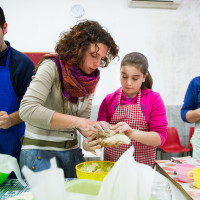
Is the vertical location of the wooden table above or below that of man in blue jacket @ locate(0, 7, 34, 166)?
below

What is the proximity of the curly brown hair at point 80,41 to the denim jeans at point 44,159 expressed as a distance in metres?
0.58

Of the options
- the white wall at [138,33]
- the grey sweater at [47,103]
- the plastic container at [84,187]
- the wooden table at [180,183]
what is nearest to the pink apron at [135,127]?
the wooden table at [180,183]

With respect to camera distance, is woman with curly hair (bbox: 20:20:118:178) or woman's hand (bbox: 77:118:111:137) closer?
woman's hand (bbox: 77:118:111:137)

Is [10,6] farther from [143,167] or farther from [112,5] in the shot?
[143,167]

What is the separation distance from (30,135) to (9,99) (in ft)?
1.25

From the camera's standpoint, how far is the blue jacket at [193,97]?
6.82 ft

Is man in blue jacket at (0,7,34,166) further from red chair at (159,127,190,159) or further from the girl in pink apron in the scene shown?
red chair at (159,127,190,159)

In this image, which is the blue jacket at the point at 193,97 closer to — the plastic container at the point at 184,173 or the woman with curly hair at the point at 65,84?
the plastic container at the point at 184,173

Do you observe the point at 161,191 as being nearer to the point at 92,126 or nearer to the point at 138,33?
the point at 92,126

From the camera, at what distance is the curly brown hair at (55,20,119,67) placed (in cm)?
120

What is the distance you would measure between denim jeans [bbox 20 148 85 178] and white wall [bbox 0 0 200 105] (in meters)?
3.15

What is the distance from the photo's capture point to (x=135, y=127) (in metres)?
1.53

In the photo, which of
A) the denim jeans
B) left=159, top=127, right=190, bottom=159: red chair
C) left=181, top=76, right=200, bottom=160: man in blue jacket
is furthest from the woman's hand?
left=159, top=127, right=190, bottom=159: red chair

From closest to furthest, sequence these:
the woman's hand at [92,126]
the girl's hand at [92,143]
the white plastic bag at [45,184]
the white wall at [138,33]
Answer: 1. the white plastic bag at [45,184]
2. the woman's hand at [92,126]
3. the girl's hand at [92,143]
4. the white wall at [138,33]
